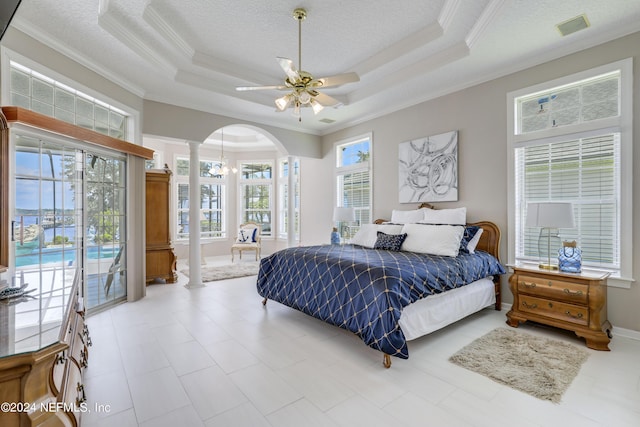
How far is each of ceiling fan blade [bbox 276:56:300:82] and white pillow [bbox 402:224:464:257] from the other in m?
2.29

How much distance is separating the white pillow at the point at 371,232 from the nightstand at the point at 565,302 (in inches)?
59.1

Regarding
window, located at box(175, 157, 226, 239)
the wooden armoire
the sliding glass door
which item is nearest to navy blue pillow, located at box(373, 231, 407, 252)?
the sliding glass door

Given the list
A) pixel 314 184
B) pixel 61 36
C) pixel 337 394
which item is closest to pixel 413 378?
pixel 337 394

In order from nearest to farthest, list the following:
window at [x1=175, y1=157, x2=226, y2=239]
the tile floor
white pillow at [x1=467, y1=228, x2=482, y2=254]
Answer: the tile floor
white pillow at [x1=467, y1=228, x2=482, y2=254]
window at [x1=175, y1=157, x2=226, y2=239]

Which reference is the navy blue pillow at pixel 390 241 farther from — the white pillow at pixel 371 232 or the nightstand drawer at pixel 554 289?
the nightstand drawer at pixel 554 289

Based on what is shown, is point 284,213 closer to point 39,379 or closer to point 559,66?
point 559,66

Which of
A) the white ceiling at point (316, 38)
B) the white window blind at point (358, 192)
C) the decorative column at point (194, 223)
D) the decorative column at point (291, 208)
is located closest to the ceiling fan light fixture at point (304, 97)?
the white ceiling at point (316, 38)

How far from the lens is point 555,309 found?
9.68ft

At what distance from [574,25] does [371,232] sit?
Answer: 3031mm

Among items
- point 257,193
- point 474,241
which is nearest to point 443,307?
point 474,241

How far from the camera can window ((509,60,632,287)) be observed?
2977mm

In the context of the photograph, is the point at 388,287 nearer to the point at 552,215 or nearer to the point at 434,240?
the point at 434,240

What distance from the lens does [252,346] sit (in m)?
2.81

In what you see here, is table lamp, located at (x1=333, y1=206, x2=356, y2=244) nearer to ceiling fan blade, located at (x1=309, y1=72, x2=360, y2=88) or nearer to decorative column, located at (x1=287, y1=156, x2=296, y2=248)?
decorative column, located at (x1=287, y1=156, x2=296, y2=248)
